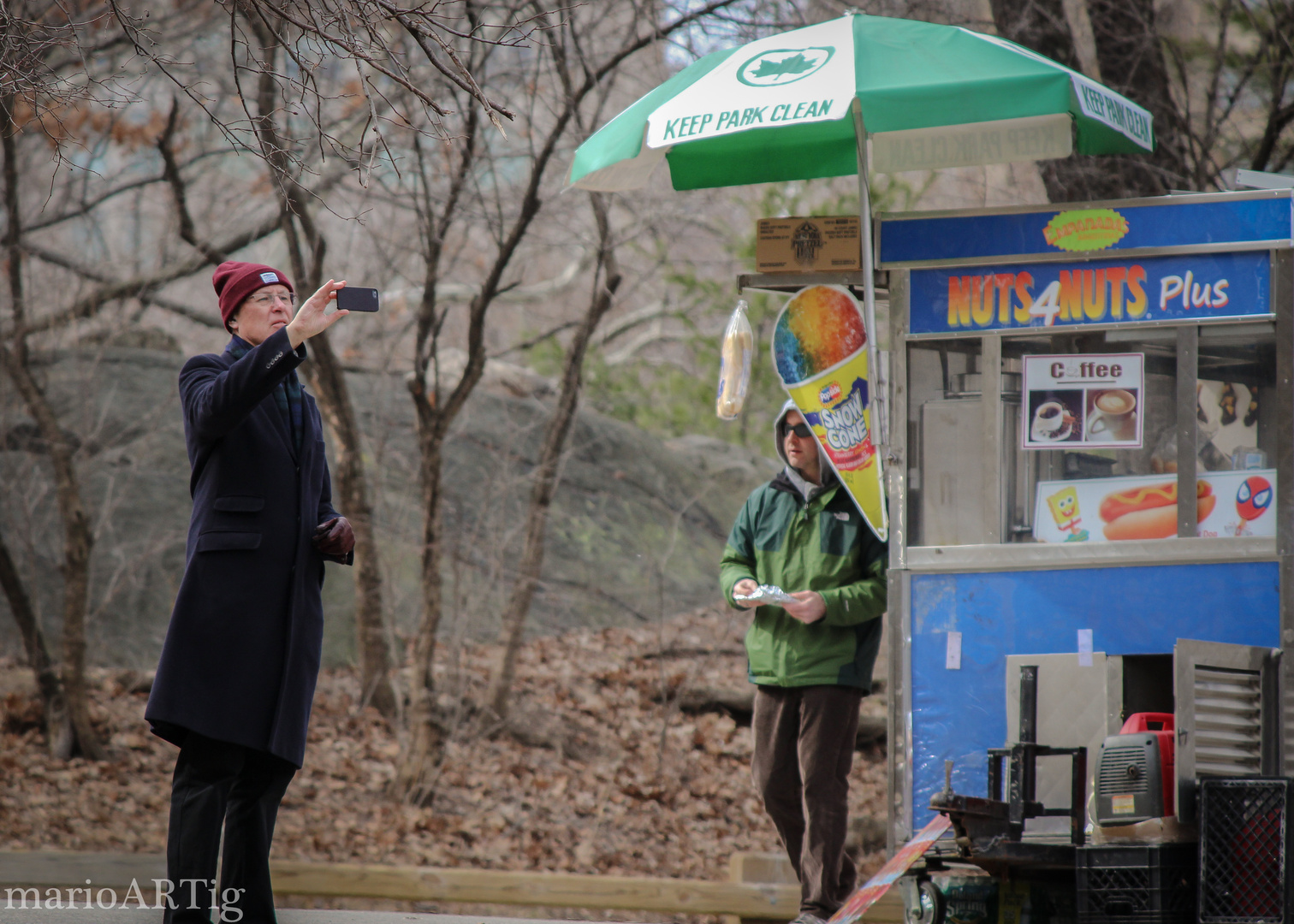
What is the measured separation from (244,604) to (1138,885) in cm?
294

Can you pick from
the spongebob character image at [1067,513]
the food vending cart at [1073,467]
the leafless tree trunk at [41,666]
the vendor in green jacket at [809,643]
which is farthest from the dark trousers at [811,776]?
the leafless tree trunk at [41,666]

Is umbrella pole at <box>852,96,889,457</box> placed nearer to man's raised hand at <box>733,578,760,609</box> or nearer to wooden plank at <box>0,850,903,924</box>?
man's raised hand at <box>733,578,760,609</box>

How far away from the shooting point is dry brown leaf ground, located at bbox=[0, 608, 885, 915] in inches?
328

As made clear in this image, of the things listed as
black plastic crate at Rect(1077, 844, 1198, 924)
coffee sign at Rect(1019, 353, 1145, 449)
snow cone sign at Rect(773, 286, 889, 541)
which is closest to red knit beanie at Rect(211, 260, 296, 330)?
snow cone sign at Rect(773, 286, 889, 541)

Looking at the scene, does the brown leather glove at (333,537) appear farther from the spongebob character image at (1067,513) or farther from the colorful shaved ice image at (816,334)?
the spongebob character image at (1067,513)

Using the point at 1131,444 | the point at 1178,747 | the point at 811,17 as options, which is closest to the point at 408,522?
the point at 811,17

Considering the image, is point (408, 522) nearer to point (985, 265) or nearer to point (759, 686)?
point (759, 686)

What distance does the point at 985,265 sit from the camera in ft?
17.6

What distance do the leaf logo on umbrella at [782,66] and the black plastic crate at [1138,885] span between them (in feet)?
10.2

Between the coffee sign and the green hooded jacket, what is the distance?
0.83 meters

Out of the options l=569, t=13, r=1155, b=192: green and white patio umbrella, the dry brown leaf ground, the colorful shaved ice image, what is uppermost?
l=569, t=13, r=1155, b=192: green and white patio umbrella

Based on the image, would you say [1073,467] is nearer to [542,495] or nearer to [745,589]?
[745,589]

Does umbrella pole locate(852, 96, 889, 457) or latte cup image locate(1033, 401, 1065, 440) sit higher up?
umbrella pole locate(852, 96, 889, 457)

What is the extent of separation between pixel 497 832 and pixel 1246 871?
5464mm
